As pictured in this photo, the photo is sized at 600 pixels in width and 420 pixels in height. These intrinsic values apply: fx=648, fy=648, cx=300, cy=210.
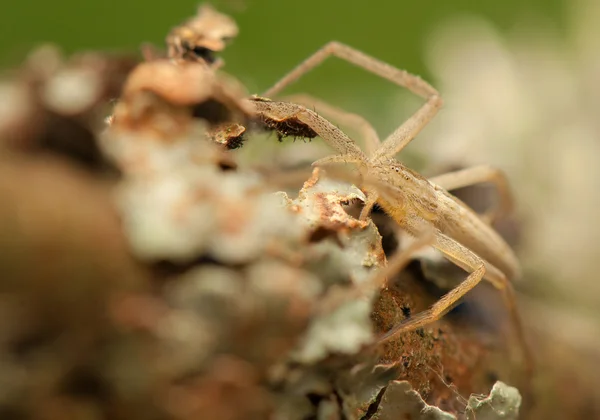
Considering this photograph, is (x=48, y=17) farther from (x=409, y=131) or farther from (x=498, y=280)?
(x=498, y=280)

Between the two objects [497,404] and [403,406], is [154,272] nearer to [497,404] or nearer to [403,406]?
[403,406]

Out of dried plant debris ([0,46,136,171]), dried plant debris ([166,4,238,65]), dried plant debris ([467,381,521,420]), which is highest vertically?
dried plant debris ([0,46,136,171])

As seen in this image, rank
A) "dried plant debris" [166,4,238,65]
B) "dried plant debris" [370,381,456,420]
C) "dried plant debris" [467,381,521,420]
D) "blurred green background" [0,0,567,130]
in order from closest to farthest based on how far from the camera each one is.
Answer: "dried plant debris" [370,381,456,420], "dried plant debris" [467,381,521,420], "dried plant debris" [166,4,238,65], "blurred green background" [0,0,567,130]

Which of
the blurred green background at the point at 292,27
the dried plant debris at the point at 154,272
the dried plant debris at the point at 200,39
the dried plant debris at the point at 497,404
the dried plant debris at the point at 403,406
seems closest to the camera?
the dried plant debris at the point at 154,272

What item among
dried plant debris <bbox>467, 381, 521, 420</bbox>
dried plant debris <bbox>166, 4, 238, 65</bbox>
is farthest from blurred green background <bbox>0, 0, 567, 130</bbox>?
dried plant debris <bbox>467, 381, 521, 420</bbox>

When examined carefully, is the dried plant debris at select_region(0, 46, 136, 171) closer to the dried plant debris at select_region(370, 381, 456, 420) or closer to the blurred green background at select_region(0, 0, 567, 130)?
the dried plant debris at select_region(370, 381, 456, 420)

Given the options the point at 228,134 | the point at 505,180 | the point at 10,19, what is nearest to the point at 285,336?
the point at 228,134

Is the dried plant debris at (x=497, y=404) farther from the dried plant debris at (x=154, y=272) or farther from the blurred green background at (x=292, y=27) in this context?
the blurred green background at (x=292, y=27)

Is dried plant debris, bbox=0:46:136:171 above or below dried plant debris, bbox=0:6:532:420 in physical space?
above

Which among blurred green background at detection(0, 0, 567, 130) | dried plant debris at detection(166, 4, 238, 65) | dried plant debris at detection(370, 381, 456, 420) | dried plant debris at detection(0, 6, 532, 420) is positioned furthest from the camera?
blurred green background at detection(0, 0, 567, 130)

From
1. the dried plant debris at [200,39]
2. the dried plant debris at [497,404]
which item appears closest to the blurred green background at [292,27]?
the dried plant debris at [200,39]
